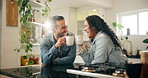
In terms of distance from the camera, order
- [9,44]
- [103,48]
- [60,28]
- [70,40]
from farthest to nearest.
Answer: [9,44]
[60,28]
[70,40]
[103,48]

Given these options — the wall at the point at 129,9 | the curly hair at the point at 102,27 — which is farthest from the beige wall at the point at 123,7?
the curly hair at the point at 102,27

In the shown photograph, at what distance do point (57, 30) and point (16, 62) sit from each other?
0.88 meters

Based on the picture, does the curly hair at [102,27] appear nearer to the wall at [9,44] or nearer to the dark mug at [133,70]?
the dark mug at [133,70]

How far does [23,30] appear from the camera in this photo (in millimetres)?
2662

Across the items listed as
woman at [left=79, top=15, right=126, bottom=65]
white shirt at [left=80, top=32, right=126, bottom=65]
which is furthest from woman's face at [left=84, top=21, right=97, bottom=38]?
white shirt at [left=80, top=32, right=126, bottom=65]

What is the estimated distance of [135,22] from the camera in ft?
15.6

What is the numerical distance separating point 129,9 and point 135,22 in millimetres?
403

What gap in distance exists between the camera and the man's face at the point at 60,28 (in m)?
2.09

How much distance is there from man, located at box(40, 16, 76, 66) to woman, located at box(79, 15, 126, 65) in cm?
25

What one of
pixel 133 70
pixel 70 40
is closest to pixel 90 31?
pixel 70 40

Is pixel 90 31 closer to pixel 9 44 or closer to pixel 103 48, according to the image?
pixel 103 48

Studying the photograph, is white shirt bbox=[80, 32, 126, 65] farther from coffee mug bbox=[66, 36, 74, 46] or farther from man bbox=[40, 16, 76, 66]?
man bbox=[40, 16, 76, 66]

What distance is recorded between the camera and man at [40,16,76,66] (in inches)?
78.8

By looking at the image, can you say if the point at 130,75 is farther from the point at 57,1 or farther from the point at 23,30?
the point at 57,1
